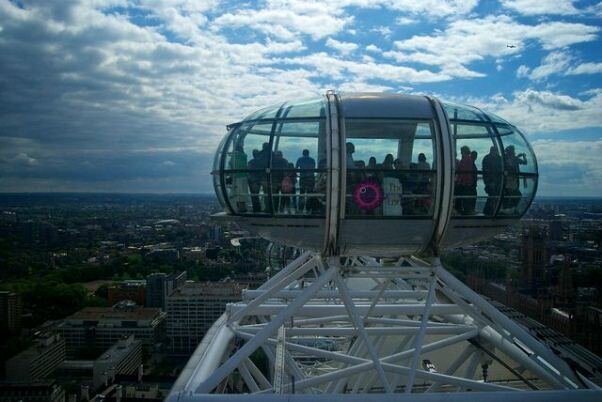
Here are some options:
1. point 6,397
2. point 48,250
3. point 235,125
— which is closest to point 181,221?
point 48,250

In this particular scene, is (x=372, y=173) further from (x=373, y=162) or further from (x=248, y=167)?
(x=248, y=167)

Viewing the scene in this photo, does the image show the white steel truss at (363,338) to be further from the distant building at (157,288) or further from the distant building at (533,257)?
the distant building at (157,288)

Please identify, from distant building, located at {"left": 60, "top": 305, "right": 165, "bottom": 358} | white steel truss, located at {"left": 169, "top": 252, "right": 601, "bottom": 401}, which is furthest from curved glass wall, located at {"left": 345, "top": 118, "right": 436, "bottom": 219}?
distant building, located at {"left": 60, "top": 305, "right": 165, "bottom": 358}

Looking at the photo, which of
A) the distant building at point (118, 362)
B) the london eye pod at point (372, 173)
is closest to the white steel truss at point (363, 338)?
the london eye pod at point (372, 173)

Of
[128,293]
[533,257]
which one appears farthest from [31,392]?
[128,293]

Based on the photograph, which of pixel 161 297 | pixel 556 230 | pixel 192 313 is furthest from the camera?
pixel 161 297

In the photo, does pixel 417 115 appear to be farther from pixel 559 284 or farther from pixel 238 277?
pixel 238 277
